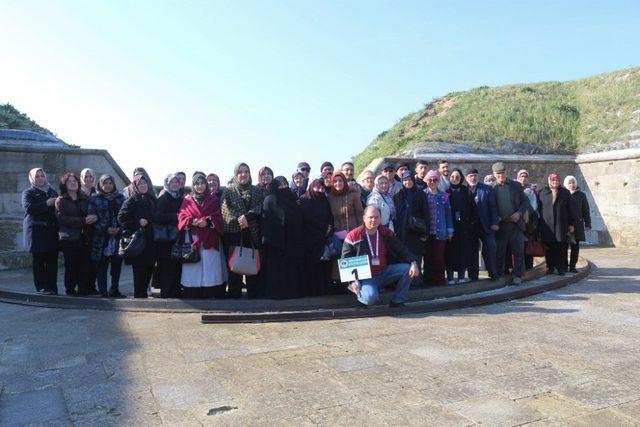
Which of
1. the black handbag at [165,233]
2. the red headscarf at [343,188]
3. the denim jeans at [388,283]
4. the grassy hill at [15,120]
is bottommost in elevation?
the denim jeans at [388,283]

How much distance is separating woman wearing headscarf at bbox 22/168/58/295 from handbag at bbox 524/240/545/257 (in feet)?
23.3

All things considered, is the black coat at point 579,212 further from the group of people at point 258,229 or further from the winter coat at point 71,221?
the winter coat at point 71,221

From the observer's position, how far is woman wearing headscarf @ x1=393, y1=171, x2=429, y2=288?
6.80m

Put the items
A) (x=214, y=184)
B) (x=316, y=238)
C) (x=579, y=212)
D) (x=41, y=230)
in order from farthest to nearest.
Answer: (x=579, y=212) < (x=41, y=230) < (x=214, y=184) < (x=316, y=238)

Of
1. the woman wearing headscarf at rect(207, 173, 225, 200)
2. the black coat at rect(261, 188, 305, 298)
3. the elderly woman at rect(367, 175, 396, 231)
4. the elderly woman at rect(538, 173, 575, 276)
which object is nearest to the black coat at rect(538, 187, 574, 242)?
the elderly woman at rect(538, 173, 575, 276)

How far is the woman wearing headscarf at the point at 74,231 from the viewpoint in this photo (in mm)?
6574

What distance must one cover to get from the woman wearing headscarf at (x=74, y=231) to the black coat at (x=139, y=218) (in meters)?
0.47

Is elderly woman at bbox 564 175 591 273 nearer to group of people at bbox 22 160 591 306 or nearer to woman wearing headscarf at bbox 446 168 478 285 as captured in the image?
group of people at bbox 22 160 591 306

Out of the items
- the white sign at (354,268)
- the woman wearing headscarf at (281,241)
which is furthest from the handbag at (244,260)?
the white sign at (354,268)

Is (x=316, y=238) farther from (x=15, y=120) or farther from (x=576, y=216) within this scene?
(x=15, y=120)

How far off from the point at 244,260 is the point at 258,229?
423mm

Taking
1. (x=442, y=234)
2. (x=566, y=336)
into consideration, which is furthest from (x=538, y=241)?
(x=566, y=336)

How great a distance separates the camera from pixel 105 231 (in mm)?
6629

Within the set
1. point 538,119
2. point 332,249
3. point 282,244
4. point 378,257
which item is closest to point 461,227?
point 378,257
